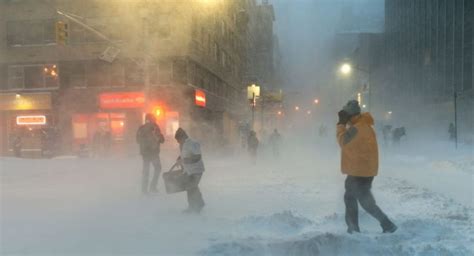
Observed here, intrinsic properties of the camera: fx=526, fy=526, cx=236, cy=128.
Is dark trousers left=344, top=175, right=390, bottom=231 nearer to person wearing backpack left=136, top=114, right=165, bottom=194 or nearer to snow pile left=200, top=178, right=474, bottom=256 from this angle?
snow pile left=200, top=178, right=474, bottom=256

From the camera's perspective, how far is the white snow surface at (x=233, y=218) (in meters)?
5.00

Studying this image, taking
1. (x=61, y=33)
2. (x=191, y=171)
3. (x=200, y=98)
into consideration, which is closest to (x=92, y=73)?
(x=200, y=98)

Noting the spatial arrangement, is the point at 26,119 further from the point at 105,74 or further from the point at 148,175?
the point at 148,175

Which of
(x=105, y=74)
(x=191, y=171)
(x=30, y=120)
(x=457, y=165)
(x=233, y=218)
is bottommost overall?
(x=457, y=165)

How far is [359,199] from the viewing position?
556cm

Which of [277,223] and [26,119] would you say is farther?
[26,119]

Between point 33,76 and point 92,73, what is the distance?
3445 mm

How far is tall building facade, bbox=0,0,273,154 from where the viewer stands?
26.2m

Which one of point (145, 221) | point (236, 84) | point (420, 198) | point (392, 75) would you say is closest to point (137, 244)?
point (145, 221)

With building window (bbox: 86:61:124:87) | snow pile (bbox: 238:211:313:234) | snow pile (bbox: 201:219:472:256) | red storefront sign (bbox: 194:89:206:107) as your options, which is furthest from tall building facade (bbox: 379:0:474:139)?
snow pile (bbox: 201:219:472:256)

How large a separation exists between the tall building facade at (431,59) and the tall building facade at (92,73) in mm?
13440

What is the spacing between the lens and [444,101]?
3866 cm

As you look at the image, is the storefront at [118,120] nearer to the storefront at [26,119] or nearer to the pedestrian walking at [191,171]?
the storefront at [26,119]

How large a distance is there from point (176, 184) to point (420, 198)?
4.17 m
